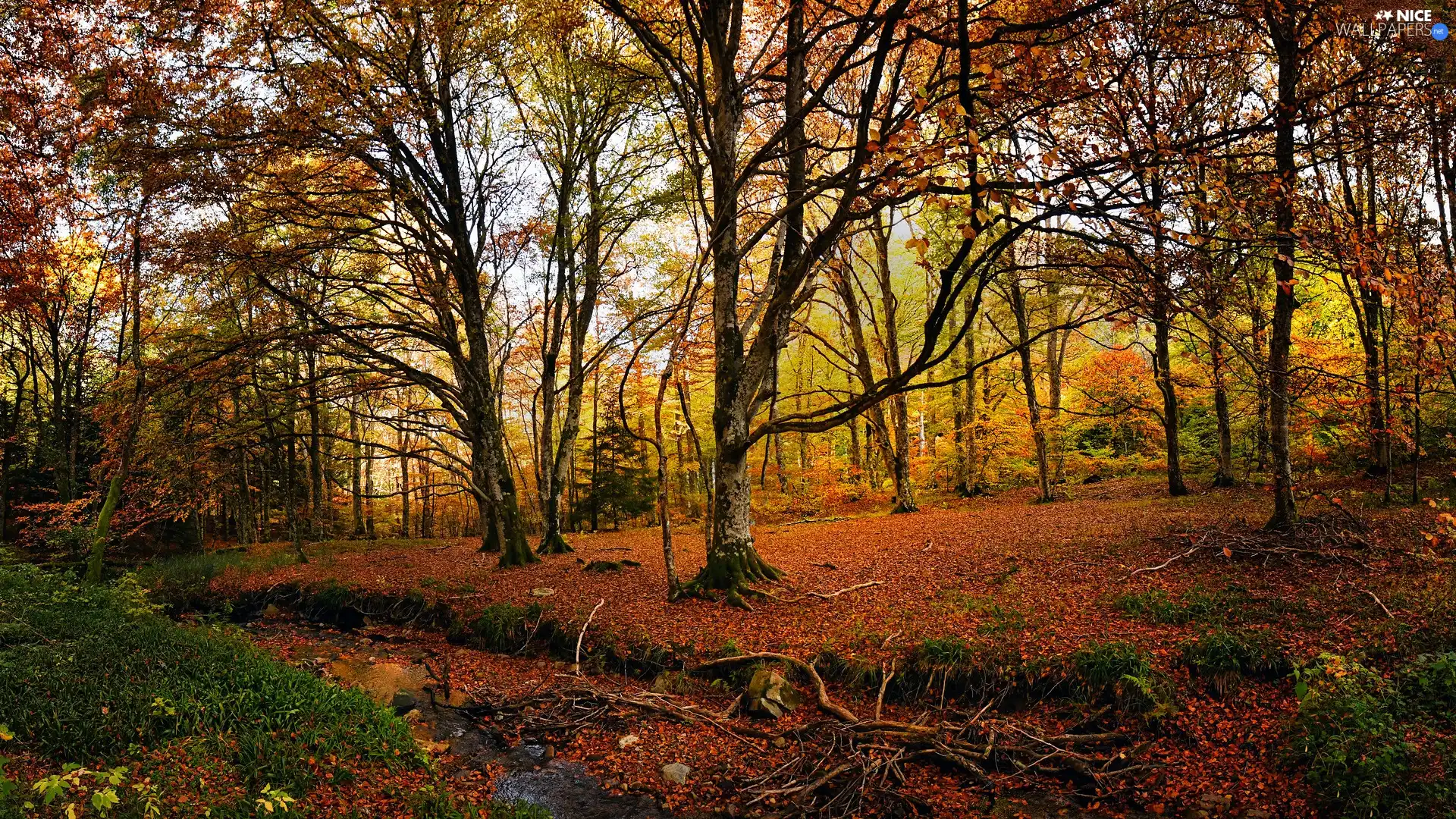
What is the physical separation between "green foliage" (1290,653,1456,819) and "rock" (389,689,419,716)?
26.2 ft

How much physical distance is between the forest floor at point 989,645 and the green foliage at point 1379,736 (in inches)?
9.4

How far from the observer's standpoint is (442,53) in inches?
462

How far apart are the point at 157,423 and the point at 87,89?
42.9ft

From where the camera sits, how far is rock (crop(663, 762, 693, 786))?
17.6ft

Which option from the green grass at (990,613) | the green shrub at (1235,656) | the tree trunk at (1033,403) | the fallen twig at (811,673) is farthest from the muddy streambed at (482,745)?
the tree trunk at (1033,403)

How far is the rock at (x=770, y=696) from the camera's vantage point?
626 centimetres

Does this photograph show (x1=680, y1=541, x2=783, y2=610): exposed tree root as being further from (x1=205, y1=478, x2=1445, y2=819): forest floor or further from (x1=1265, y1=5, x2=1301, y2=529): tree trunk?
(x1=1265, y1=5, x2=1301, y2=529): tree trunk

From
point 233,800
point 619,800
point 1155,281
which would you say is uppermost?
point 1155,281

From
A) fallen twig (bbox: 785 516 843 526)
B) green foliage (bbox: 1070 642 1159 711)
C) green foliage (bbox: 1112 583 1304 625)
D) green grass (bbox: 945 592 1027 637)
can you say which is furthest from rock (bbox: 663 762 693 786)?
fallen twig (bbox: 785 516 843 526)

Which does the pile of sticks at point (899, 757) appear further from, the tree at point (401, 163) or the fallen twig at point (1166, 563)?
the tree at point (401, 163)

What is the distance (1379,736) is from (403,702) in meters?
8.52

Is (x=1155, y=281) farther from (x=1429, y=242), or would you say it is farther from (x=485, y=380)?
(x=485, y=380)

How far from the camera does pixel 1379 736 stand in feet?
13.8

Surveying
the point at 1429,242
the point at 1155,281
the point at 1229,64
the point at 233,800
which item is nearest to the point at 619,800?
the point at 233,800
